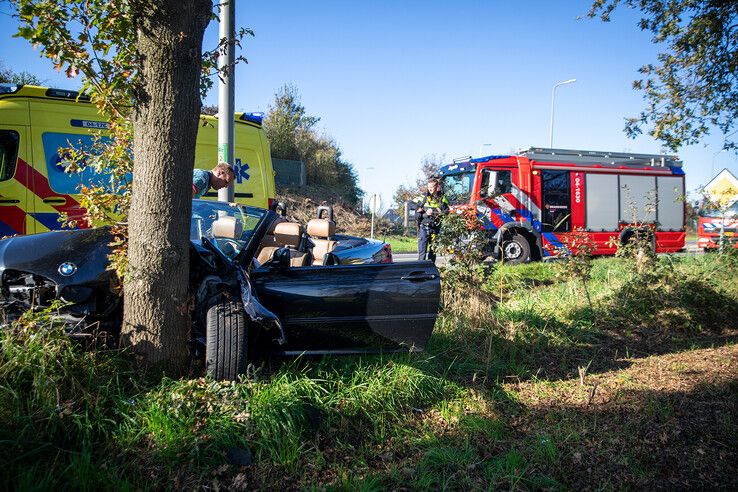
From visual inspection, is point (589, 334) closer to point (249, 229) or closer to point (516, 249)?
point (249, 229)

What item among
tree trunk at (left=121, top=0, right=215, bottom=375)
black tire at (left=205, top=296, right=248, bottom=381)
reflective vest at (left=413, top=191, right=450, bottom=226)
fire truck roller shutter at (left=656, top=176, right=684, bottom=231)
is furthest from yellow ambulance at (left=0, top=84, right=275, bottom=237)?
fire truck roller shutter at (left=656, top=176, right=684, bottom=231)

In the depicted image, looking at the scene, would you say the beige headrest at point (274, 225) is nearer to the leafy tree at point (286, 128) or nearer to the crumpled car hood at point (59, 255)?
Result: the crumpled car hood at point (59, 255)

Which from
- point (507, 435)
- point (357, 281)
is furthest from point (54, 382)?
point (507, 435)

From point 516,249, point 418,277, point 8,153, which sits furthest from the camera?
point 516,249

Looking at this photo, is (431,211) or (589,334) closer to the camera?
(589,334)

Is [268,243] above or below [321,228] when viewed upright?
below

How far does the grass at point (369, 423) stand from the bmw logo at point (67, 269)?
0.30m

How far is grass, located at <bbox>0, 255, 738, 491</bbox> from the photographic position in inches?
101

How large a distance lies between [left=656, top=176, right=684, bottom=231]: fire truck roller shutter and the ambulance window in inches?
597

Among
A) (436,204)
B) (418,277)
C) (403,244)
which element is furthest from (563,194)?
(418,277)

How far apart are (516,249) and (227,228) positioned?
9.04m

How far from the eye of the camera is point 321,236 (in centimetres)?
504

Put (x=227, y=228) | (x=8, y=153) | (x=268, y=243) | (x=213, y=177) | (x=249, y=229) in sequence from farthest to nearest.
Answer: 1. (x=8, y=153)
2. (x=213, y=177)
3. (x=268, y=243)
4. (x=249, y=229)
5. (x=227, y=228)

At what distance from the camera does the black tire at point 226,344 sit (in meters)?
3.11
